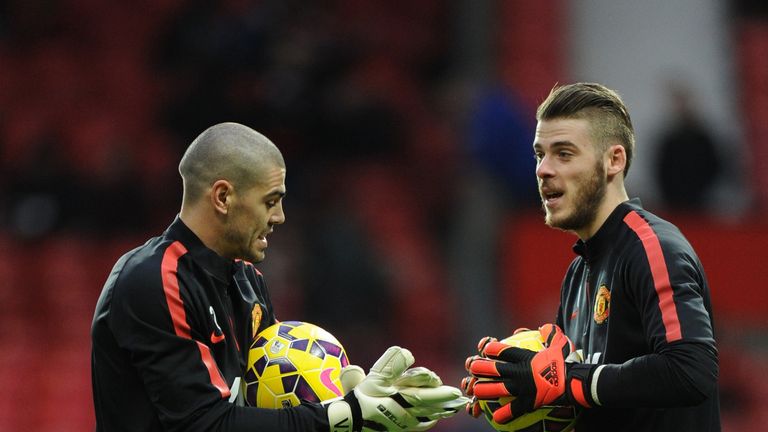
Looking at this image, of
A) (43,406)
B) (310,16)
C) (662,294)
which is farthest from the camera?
(310,16)

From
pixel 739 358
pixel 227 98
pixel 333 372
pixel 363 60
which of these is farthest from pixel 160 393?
pixel 363 60

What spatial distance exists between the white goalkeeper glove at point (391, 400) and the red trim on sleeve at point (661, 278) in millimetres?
848

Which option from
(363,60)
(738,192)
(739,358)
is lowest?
(739,358)

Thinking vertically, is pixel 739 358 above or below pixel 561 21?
below

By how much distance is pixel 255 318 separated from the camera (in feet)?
16.4

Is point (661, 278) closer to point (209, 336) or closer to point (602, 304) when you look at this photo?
point (602, 304)

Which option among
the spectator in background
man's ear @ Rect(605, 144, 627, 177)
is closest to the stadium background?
the spectator in background

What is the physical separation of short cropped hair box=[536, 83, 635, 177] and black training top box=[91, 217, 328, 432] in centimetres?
143

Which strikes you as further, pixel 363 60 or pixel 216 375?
pixel 363 60

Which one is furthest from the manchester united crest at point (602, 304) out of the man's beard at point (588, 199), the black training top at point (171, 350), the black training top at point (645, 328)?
the black training top at point (171, 350)

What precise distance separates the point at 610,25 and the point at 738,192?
8.68 feet

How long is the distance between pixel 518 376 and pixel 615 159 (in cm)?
92

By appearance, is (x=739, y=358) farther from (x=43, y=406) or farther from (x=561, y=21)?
(x=43, y=406)

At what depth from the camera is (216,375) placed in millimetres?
4465
